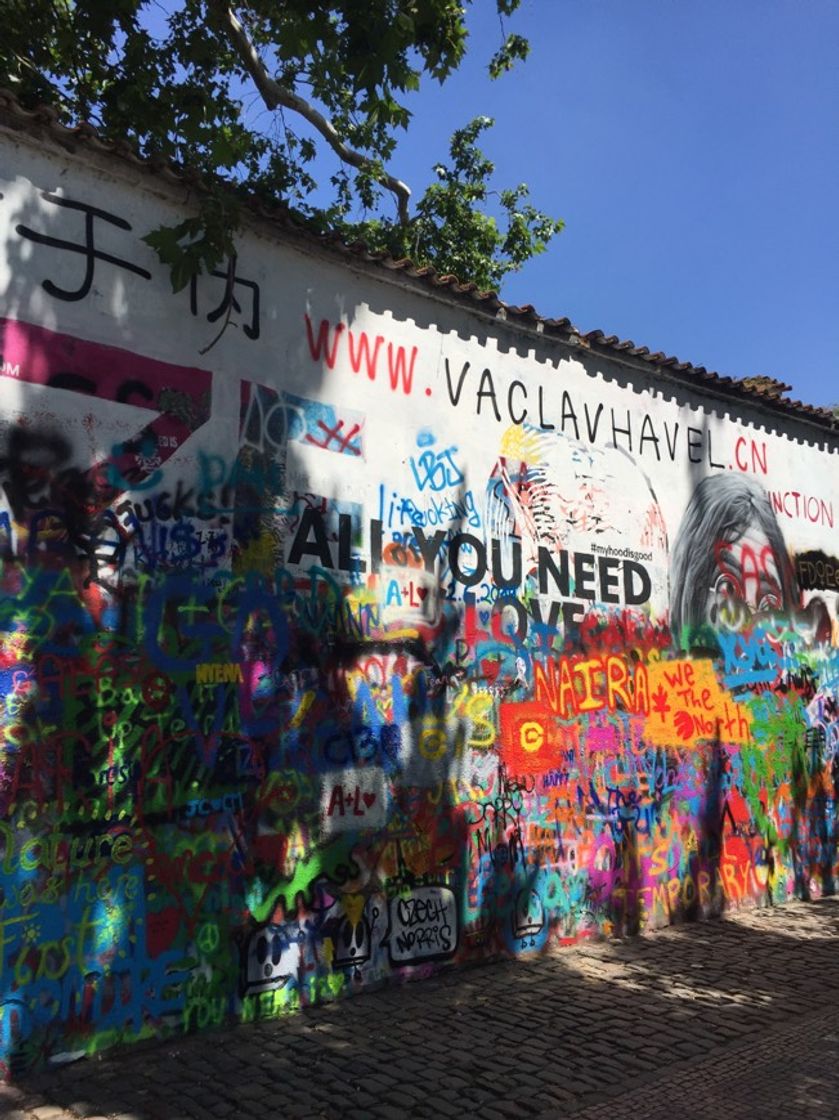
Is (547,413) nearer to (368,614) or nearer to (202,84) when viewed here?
(368,614)

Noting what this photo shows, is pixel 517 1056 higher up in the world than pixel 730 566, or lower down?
lower down

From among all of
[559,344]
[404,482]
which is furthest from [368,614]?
[559,344]

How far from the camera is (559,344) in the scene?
24.7ft

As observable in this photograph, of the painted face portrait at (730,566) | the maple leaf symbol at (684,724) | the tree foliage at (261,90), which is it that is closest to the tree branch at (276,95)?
the tree foliage at (261,90)

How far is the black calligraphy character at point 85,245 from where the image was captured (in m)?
4.75

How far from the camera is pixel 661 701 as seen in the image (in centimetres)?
781

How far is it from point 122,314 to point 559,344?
3.71 meters

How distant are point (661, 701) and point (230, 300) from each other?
186 inches

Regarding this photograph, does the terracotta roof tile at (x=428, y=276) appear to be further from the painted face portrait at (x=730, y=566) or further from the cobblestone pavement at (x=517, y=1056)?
the cobblestone pavement at (x=517, y=1056)

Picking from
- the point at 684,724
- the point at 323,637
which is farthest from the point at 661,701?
the point at 323,637

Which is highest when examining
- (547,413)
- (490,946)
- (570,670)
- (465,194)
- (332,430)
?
(465,194)

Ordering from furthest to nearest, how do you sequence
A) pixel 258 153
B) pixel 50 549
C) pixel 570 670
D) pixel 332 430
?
pixel 258 153, pixel 570 670, pixel 332 430, pixel 50 549

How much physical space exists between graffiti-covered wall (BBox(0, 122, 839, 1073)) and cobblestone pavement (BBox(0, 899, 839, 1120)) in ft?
0.79

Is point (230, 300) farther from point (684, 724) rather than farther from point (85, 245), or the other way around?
point (684, 724)
